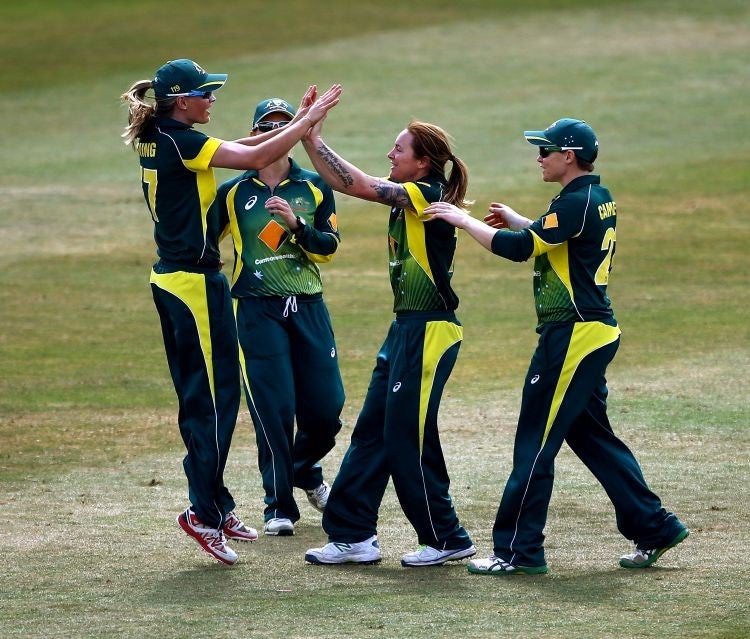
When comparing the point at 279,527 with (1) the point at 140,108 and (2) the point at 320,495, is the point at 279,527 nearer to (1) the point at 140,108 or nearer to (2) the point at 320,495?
(2) the point at 320,495

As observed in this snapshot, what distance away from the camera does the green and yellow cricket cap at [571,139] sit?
7.85 metres

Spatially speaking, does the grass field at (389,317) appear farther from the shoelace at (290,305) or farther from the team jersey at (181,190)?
the team jersey at (181,190)

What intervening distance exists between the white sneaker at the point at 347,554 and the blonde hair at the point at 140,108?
8.02 feet

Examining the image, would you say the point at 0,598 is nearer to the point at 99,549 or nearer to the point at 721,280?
the point at 99,549

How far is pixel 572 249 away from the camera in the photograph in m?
7.79

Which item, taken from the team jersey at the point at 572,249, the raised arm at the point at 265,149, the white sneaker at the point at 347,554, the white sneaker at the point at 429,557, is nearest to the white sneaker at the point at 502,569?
the white sneaker at the point at 429,557

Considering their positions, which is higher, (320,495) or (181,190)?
(181,190)

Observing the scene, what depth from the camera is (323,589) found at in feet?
24.8

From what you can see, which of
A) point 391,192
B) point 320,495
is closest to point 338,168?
point 391,192

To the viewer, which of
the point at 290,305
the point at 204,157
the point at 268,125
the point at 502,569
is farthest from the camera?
the point at 290,305

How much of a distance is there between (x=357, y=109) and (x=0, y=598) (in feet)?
71.0

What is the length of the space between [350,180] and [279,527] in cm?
217

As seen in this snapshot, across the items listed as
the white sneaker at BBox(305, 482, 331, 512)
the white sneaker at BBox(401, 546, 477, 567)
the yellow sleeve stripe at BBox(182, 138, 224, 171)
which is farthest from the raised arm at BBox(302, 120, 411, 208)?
the white sneaker at BBox(305, 482, 331, 512)

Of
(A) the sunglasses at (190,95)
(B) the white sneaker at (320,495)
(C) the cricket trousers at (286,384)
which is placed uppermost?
(A) the sunglasses at (190,95)
